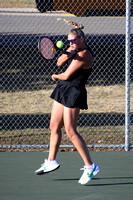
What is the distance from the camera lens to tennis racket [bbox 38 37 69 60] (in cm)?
555

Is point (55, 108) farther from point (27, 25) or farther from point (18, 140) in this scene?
point (27, 25)

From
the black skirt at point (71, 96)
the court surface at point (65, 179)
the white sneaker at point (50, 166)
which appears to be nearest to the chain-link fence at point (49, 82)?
the court surface at point (65, 179)

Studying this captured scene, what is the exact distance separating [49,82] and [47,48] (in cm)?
807

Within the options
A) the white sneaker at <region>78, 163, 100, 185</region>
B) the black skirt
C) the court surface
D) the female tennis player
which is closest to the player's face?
the female tennis player

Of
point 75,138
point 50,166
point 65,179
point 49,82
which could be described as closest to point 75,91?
point 75,138

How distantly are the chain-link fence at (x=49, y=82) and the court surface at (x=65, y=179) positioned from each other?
0.40m

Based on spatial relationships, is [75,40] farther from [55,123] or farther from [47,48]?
[55,123]

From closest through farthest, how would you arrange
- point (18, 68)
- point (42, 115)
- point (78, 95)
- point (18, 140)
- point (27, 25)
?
point (78, 95)
point (18, 140)
point (42, 115)
point (18, 68)
point (27, 25)

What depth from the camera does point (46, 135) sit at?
327 inches

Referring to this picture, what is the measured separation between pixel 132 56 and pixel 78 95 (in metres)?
10.5

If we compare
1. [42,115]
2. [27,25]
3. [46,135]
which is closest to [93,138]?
[46,135]

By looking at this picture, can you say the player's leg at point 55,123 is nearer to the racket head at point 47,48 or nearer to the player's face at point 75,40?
the racket head at point 47,48

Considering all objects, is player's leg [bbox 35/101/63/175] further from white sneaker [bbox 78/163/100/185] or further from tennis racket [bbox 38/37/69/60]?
tennis racket [bbox 38/37/69/60]

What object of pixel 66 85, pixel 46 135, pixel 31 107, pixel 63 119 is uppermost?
pixel 66 85
